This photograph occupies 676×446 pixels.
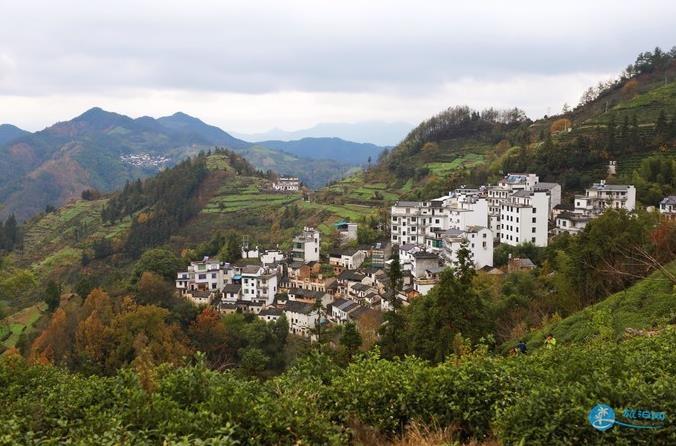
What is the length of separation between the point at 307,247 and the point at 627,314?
2689 cm

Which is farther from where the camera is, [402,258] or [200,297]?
[200,297]

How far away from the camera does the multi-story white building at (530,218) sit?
3077 cm

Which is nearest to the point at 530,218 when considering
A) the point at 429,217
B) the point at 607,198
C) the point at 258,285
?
the point at 607,198

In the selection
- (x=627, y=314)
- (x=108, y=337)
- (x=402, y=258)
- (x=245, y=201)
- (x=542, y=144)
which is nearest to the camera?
(x=627, y=314)

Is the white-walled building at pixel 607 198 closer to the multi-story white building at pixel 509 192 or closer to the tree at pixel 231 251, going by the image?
the multi-story white building at pixel 509 192

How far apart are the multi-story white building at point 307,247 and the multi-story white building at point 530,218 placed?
13557 millimetres

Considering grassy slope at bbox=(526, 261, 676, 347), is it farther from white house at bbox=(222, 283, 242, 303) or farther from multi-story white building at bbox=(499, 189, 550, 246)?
white house at bbox=(222, 283, 242, 303)

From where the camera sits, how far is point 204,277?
37.7 m

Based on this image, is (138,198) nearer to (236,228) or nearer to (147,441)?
(236,228)

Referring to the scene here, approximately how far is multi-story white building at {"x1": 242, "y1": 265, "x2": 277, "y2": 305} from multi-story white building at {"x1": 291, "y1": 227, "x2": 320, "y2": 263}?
396cm

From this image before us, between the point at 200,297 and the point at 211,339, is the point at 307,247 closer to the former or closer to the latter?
the point at 200,297

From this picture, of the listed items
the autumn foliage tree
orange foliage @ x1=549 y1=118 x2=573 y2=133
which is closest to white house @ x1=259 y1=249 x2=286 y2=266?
the autumn foliage tree

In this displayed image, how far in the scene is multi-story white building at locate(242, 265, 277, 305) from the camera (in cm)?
3462

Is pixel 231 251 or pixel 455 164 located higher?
pixel 455 164
